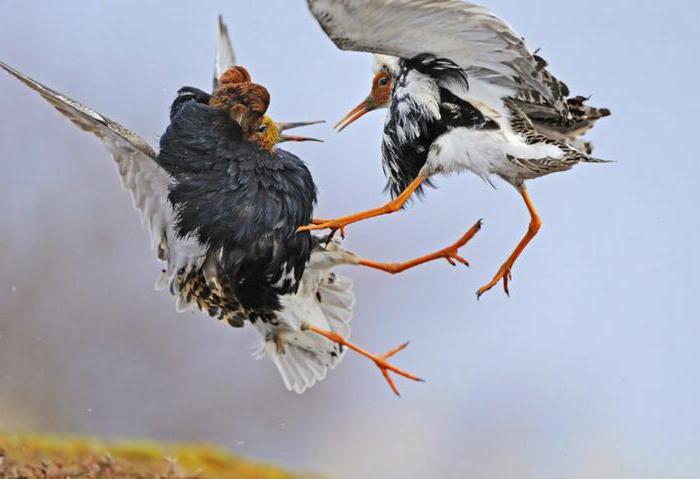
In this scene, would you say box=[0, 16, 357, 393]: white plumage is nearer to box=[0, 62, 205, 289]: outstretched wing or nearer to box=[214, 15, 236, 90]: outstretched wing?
box=[0, 62, 205, 289]: outstretched wing

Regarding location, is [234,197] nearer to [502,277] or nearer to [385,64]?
[385,64]

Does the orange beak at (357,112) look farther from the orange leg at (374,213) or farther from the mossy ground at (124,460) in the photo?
the mossy ground at (124,460)

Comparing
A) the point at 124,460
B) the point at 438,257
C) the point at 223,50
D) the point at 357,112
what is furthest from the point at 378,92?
the point at 124,460

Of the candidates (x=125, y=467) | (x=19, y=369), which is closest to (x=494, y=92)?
(x=125, y=467)

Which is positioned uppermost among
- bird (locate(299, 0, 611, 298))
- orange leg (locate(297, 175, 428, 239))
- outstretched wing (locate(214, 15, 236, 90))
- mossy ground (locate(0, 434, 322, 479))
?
outstretched wing (locate(214, 15, 236, 90))

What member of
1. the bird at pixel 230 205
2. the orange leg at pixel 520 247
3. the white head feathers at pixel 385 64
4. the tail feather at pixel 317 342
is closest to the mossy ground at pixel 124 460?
the tail feather at pixel 317 342

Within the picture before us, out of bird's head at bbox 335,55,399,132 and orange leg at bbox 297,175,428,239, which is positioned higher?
bird's head at bbox 335,55,399,132

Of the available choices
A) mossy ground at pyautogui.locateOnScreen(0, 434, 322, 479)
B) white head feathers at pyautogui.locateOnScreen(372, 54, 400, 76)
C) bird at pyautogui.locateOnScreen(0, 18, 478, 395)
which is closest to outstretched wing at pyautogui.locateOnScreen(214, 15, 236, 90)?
bird at pyautogui.locateOnScreen(0, 18, 478, 395)
